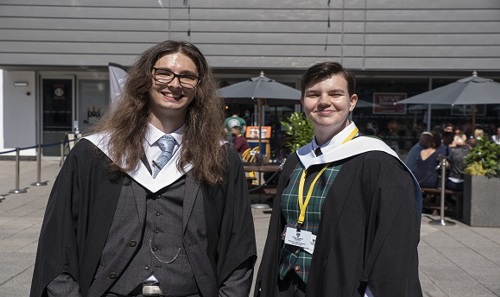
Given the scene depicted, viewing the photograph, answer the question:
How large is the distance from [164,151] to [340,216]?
0.84m

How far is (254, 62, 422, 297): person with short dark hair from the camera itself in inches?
104

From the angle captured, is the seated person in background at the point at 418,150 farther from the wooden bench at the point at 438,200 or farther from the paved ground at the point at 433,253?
the paved ground at the point at 433,253

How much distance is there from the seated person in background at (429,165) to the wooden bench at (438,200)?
6.1 inches

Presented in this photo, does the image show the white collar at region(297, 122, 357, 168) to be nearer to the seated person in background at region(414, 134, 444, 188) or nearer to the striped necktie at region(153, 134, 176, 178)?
the striped necktie at region(153, 134, 176, 178)

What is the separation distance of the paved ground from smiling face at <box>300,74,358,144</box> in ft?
11.5

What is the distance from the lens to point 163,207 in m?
2.59

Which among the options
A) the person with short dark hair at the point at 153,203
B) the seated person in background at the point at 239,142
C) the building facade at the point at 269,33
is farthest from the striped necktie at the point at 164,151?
the building facade at the point at 269,33

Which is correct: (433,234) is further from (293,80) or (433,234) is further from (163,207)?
(293,80)

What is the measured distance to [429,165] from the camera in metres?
10.4

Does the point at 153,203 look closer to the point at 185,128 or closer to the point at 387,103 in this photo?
the point at 185,128

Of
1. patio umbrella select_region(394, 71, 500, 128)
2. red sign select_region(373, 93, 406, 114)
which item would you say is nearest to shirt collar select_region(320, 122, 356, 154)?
patio umbrella select_region(394, 71, 500, 128)

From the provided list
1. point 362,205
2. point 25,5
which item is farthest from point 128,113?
point 25,5

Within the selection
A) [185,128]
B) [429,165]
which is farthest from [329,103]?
[429,165]

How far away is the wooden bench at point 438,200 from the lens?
10086 millimetres
